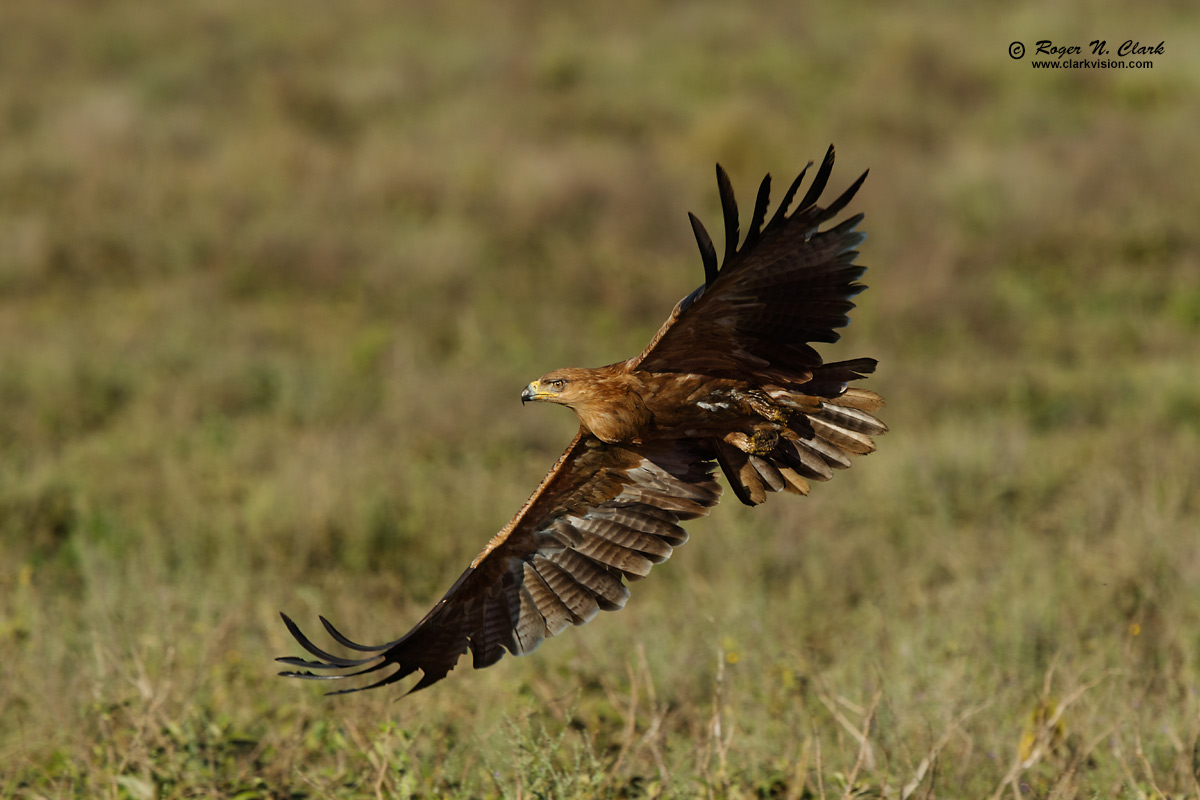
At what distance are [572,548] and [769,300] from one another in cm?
125

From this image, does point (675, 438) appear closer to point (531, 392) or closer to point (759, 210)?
point (531, 392)

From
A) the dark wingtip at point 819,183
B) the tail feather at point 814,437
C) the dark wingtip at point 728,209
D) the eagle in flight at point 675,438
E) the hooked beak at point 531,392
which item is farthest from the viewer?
the hooked beak at point 531,392

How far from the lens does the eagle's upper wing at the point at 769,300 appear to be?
139 inches

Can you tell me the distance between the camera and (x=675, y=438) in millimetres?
4402

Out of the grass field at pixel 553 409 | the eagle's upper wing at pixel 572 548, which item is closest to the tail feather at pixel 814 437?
the eagle's upper wing at pixel 572 548

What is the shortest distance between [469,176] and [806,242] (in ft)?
35.8

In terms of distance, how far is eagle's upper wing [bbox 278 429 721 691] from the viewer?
4211 millimetres

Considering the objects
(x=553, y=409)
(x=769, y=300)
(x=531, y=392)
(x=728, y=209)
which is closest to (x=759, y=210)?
(x=728, y=209)

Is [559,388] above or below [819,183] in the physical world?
below

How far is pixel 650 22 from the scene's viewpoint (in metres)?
21.5

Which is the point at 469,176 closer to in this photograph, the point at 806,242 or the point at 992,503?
the point at 992,503

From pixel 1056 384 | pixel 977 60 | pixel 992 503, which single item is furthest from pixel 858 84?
pixel 992 503

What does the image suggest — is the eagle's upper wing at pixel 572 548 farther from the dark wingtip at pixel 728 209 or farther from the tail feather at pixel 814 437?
the dark wingtip at pixel 728 209

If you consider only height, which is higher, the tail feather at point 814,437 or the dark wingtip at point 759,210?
the dark wingtip at point 759,210
